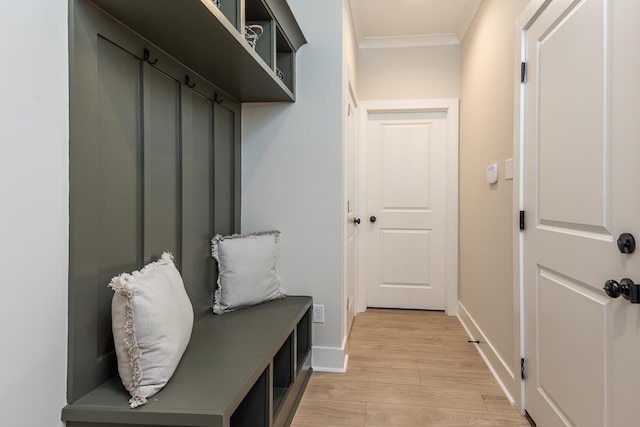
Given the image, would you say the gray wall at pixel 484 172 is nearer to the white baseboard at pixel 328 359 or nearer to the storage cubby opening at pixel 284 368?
the white baseboard at pixel 328 359

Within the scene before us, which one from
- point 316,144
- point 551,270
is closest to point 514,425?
point 551,270

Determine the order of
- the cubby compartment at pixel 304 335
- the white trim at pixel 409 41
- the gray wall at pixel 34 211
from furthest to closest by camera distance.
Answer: the white trim at pixel 409 41
the cubby compartment at pixel 304 335
the gray wall at pixel 34 211

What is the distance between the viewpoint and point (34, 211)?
1.01m

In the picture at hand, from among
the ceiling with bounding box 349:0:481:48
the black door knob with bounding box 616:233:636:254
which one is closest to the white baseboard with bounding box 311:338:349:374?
the black door knob with bounding box 616:233:636:254

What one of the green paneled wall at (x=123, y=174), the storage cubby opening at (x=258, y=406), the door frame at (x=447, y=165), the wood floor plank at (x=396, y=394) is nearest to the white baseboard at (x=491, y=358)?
the wood floor plank at (x=396, y=394)

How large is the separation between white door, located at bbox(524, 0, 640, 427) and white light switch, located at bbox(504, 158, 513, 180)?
18 centimetres

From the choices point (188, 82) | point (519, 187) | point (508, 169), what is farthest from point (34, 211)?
point (508, 169)

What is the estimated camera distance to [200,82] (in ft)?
6.24

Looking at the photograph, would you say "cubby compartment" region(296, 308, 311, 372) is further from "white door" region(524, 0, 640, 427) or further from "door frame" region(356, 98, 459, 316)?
"door frame" region(356, 98, 459, 316)

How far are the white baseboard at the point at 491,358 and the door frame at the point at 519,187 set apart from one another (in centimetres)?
13

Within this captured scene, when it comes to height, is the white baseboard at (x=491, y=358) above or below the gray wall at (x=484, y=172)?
below

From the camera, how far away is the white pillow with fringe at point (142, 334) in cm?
Result: 114

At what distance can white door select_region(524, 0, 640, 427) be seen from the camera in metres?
1.14

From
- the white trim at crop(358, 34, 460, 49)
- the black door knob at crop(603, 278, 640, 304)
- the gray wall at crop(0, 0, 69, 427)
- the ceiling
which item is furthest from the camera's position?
the white trim at crop(358, 34, 460, 49)
